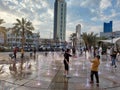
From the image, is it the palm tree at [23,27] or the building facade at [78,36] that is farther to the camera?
the building facade at [78,36]

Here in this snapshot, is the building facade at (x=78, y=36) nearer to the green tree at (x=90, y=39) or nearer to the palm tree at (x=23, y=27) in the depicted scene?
the green tree at (x=90, y=39)

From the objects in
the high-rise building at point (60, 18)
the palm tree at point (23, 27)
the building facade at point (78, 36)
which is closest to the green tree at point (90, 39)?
the building facade at point (78, 36)

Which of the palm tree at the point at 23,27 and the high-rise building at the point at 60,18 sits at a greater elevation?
the high-rise building at the point at 60,18

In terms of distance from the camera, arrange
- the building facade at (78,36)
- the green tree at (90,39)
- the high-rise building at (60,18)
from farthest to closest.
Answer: the high-rise building at (60,18) → the building facade at (78,36) → the green tree at (90,39)

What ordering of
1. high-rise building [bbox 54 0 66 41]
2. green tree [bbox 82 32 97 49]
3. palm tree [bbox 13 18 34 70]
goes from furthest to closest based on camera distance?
high-rise building [bbox 54 0 66 41] → green tree [bbox 82 32 97 49] → palm tree [bbox 13 18 34 70]

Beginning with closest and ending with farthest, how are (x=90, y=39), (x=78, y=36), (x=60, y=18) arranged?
1. (x=90, y=39)
2. (x=78, y=36)
3. (x=60, y=18)

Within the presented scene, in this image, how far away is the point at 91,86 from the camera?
10.0m

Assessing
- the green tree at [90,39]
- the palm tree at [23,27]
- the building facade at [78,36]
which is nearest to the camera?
the palm tree at [23,27]

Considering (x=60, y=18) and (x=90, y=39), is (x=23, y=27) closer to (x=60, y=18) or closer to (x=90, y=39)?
(x=90, y=39)

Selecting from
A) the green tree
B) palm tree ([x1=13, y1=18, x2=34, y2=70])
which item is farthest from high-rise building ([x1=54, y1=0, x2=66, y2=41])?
A: palm tree ([x1=13, y1=18, x2=34, y2=70])

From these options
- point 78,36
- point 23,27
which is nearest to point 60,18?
point 78,36

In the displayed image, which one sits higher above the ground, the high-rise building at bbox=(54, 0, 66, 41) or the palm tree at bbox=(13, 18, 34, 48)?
the high-rise building at bbox=(54, 0, 66, 41)

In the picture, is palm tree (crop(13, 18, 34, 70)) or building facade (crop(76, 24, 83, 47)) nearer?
palm tree (crop(13, 18, 34, 70))

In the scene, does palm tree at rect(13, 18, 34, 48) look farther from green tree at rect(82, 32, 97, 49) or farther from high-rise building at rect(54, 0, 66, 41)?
high-rise building at rect(54, 0, 66, 41)
